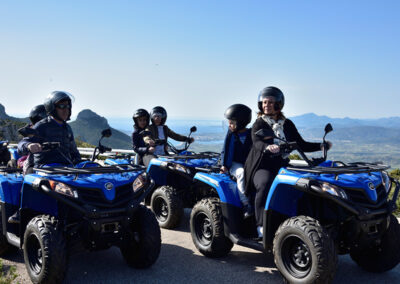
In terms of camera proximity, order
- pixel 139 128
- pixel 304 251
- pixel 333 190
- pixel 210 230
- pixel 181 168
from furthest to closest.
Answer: pixel 139 128
pixel 181 168
pixel 210 230
pixel 304 251
pixel 333 190

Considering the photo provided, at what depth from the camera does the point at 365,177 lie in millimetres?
4656

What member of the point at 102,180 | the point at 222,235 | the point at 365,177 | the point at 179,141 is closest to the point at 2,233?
the point at 102,180

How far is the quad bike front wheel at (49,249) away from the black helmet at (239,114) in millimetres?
2696

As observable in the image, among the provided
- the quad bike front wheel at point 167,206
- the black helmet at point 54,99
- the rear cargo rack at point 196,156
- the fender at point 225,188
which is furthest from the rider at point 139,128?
the fender at point 225,188

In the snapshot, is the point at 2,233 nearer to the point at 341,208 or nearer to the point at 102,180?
the point at 102,180

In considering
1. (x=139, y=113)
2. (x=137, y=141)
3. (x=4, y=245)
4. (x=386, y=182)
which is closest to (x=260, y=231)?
(x=386, y=182)

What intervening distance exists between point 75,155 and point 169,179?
213 centimetres

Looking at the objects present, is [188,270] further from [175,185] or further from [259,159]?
[175,185]

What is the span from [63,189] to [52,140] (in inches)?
65.6

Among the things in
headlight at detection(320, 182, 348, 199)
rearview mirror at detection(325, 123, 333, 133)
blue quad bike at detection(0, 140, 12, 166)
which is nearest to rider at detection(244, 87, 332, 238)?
rearview mirror at detection(325, 123, 333, 133)

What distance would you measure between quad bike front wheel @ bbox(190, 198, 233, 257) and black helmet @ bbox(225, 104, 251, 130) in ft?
3.62

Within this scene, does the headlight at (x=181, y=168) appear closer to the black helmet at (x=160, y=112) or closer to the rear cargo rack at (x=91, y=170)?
the rear cargo rack at (x=91, y=170)

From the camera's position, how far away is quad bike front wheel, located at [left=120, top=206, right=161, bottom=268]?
5168 mm

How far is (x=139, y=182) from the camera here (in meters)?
5.22
